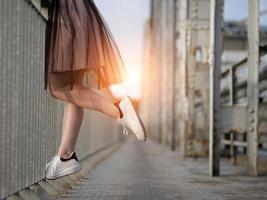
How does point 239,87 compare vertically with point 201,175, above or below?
above

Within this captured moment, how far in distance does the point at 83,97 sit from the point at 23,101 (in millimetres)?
334

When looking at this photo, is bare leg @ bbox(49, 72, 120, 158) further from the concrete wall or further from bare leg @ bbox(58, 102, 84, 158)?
the concrete wall

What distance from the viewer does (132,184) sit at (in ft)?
15.5

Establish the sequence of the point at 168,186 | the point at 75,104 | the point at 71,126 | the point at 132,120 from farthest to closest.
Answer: the point at 168,186, the point at 71,126, the point at 75,104, the point at 132,120

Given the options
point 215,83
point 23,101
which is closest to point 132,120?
point 23,101

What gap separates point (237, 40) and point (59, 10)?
23.4m

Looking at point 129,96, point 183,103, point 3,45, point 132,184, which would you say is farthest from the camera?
point 183,103

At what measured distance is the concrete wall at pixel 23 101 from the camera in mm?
2760

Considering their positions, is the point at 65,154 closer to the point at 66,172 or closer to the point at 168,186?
the point at 66,172

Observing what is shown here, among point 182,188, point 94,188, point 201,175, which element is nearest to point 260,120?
point 201,175

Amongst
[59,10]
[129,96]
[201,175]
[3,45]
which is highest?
[59,10]

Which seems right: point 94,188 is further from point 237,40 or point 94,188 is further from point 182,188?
point 237,40

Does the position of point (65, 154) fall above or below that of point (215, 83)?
below

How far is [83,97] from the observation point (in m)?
3.10
